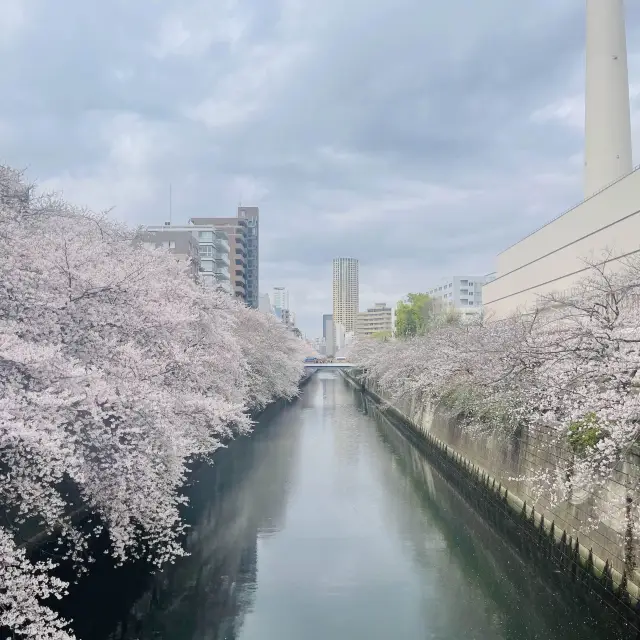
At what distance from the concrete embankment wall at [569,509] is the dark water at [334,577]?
2.30 ft

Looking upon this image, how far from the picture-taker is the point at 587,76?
121 feet

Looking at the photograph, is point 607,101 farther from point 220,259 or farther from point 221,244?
point 221,244

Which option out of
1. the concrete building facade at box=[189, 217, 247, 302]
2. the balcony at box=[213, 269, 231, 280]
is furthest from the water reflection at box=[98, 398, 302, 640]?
the concrete building facade at box=[189, 217, 247, 302]

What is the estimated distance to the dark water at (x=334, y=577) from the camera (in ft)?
31.0

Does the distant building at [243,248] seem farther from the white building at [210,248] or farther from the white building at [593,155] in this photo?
the white building at [593,155]

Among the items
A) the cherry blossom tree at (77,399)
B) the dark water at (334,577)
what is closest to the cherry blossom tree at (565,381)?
the dark water at (334,577)

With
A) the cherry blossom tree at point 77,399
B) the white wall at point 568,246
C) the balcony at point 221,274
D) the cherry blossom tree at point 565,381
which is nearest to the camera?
the cherry blossom tree at point 77,399

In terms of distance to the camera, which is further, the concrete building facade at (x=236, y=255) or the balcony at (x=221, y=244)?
the concrete building facade at (x=236, y=255)

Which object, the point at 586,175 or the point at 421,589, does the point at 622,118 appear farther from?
the point at 421,589

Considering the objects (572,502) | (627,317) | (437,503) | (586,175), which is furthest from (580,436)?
(586,175)

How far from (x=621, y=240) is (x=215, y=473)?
19.3 meters

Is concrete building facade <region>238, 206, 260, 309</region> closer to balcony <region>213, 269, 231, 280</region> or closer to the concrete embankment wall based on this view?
balcony <region>213, 269, 231, 280</region>

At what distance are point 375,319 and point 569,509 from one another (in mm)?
155233

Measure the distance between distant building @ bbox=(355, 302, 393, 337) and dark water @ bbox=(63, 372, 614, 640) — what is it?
14189cm
